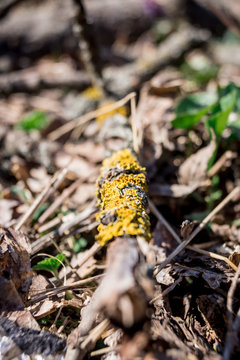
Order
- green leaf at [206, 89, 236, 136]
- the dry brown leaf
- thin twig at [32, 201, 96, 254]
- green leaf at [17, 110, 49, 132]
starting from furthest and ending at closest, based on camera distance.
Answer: green leaf at [17, 110, 49, 132]
the dry brown leaf
green leaf at [206, 89, 236, 136]
thin twig at [32, 201, 96, 254]

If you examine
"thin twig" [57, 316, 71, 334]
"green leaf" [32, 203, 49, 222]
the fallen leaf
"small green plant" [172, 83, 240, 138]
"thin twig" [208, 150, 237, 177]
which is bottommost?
"thin twig" [208, 150, 237, 177]

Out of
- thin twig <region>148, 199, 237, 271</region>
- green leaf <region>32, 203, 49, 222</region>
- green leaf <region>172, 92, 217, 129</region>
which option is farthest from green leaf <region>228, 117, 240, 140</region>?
green leaf <region>32, 203, 49, 222</region>

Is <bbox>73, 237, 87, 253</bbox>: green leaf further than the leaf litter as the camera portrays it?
Yes

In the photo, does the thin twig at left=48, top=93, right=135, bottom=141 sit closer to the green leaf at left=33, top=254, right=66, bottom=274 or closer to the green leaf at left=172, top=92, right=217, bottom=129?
the green leaf at left=172, top=92, right=217, bottom=129

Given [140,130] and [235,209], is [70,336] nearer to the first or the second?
[235,209]

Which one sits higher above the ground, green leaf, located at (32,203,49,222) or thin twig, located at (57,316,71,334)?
green leaf, located at (32,203,49,222)

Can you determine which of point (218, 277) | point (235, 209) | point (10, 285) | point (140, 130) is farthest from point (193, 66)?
point (10, 285)

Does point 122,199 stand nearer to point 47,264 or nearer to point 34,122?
point 47,264
